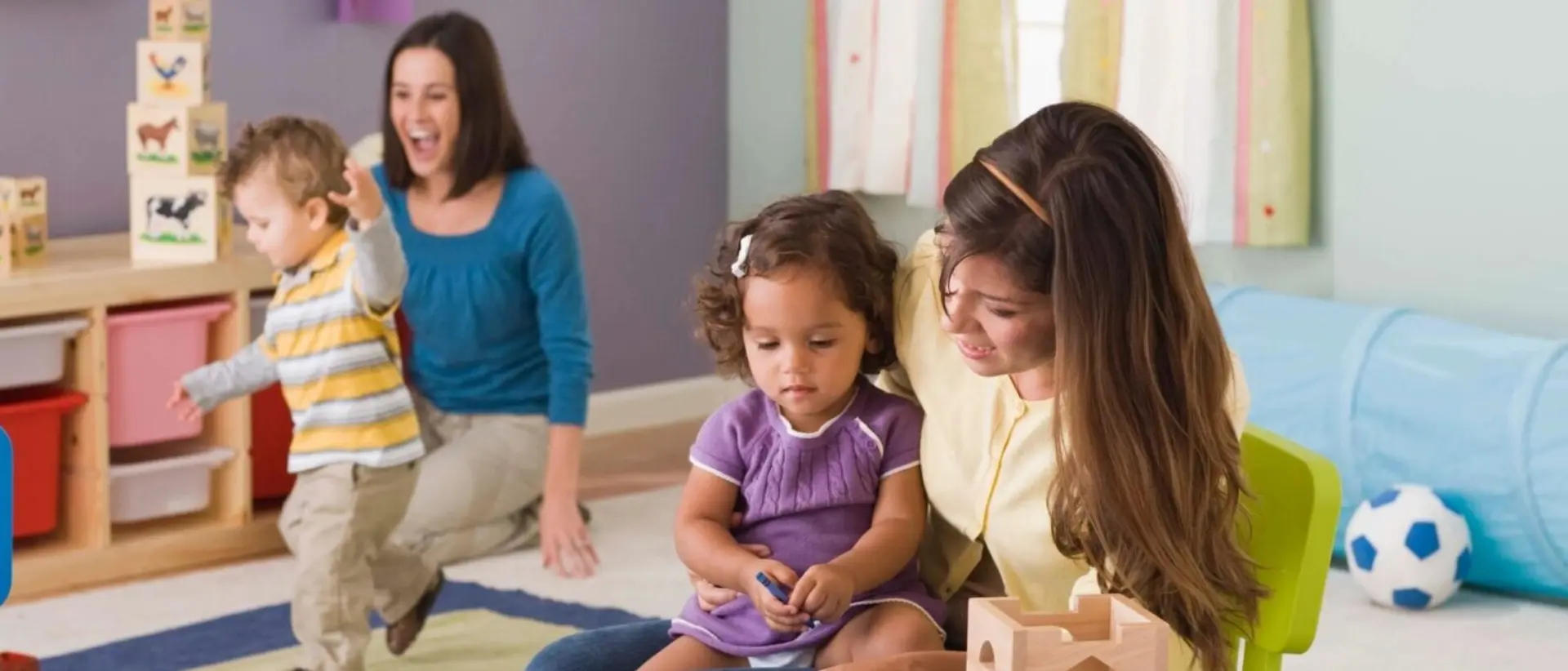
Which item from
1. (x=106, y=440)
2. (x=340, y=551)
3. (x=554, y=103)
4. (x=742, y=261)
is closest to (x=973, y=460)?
(x=742, y=261)

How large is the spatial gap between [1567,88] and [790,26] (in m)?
1.76

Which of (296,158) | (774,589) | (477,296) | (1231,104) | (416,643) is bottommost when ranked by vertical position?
(416,643)

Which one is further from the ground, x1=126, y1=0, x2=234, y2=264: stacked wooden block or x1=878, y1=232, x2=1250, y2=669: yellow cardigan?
x1=126, y1=0, x2=234, y2=264: stacked wooden block

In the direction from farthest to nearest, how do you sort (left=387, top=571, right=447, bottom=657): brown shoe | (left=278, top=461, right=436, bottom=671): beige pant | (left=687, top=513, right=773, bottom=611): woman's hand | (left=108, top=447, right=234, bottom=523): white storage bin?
(left=108, top=447, right=234, bottom=523): white storage bin, (left=387, top=571, right=447, bottom=657): brown shoe, (left=278, top=461, right=436, bottom=671): beige pant, (left=687, top=513, right=773, bottom=611): woman's hand

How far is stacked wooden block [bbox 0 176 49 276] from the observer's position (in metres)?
3.10

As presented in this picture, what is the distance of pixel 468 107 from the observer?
3160mm

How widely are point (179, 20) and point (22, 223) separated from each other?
0.41 m

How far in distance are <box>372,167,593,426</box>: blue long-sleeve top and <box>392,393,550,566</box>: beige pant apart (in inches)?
2.2

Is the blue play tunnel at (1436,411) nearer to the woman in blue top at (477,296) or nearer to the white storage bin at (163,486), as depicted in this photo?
the woman in blue top at (477,296)

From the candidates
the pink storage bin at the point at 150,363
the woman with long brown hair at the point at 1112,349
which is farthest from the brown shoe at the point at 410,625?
the woman with long brown hair at the point at 1112,349

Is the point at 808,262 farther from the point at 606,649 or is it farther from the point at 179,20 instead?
the point at 179,20

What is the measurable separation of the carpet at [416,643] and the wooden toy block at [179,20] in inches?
37.0

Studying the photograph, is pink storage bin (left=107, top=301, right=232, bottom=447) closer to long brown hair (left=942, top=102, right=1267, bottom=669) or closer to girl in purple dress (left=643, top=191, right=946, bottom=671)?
girl in purple dress (left=643, top=191, right=946, bottom=671)

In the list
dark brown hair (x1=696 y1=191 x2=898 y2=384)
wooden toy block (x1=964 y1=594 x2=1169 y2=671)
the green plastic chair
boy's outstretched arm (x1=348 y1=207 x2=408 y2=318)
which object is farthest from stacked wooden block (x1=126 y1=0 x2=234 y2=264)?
wooden toy block (x1=964 y1=594 x2=1169 y2=671)
